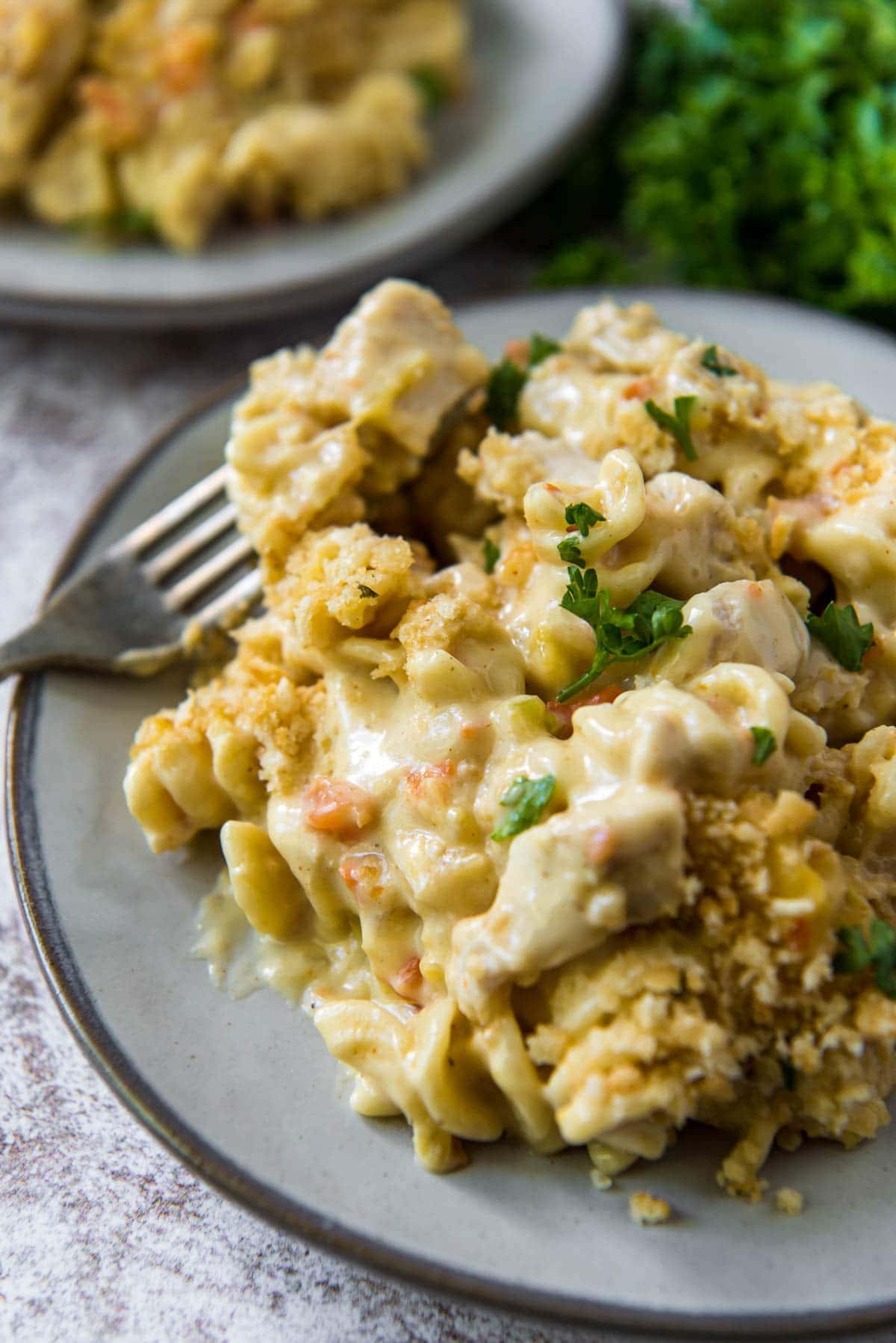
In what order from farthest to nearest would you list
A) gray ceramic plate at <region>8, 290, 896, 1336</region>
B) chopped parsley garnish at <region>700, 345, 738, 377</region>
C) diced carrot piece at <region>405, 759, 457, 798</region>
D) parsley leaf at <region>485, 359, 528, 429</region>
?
parsley leaf at <region>485, 359, 528, 429</region>
chopped parsley garnish at <region>700, 345, 738, 377</region>
diced carrot piece at <region>405, 759, 457, 798</region>
gray ceramic plate at <region>8, 290, 896, 1336</region>

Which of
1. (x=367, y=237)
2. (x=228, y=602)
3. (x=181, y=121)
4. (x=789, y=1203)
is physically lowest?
(x=789, y=1203)

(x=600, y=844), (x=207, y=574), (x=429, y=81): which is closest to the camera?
(x=600, y=844)

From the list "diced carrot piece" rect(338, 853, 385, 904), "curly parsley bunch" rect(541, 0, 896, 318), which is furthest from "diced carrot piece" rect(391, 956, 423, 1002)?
"curly parsley bunch" rect(541, 0, 896, 318)

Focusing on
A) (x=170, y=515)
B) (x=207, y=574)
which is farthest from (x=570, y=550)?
(x=170, y=515)

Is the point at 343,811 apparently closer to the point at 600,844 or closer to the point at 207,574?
the point at 600,844

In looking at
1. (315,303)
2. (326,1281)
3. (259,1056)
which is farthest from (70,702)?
(315,303)

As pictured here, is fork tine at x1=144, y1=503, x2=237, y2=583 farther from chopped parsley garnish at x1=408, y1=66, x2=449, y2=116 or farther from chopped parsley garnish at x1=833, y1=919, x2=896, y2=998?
chopped parsley garnish at x1=408, y1=66, x2=449, y2=116
